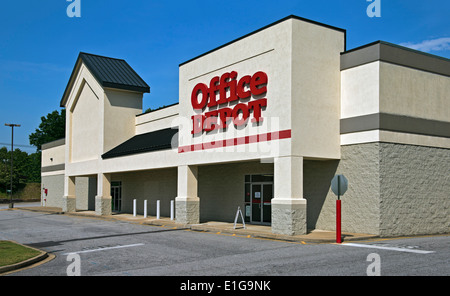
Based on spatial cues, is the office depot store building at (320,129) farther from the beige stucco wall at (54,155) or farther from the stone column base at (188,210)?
the beige stucco wall at (54,155)

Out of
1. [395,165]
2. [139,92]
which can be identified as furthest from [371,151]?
[139,92]

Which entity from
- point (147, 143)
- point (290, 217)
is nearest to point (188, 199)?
point (147, 143)

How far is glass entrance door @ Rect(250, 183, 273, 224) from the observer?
23156 mm

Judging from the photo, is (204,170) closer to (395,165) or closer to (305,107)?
(305,107)

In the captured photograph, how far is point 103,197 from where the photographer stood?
3266 cm

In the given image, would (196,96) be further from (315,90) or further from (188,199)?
(315,90)

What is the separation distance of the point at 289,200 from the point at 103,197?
1823 cm

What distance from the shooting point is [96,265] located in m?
12.2

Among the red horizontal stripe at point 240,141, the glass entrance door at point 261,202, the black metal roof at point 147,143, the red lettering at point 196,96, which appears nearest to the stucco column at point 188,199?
the red horizontal stripe at point 240,141

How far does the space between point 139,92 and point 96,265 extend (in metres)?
24.5

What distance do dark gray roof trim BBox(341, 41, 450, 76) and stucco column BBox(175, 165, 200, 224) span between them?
9662 mm

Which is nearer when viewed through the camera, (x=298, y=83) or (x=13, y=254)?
(x=13, y=254)

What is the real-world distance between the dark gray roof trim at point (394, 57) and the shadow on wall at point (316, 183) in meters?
4.31

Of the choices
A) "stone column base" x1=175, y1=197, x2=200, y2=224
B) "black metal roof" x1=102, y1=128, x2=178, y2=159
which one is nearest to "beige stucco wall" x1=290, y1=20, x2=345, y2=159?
"stone column base" x1=175, y1=197, x2=200, y2=224
